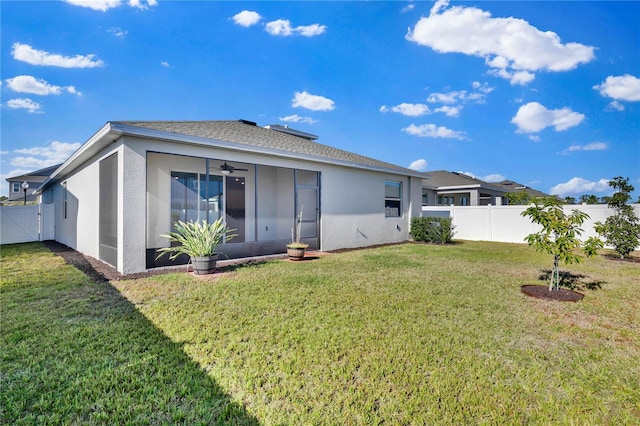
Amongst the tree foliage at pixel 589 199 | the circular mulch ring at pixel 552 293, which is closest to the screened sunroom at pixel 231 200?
the circular mulch ring at pixel 552 293

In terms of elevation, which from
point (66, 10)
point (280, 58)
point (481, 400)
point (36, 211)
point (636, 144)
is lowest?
point (481, 400)

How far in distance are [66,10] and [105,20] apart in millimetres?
956

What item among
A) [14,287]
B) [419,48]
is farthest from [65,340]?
[419,48]

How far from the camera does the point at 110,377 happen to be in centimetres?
262

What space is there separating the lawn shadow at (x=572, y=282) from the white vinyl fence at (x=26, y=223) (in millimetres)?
19997

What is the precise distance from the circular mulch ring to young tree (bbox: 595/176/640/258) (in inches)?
241

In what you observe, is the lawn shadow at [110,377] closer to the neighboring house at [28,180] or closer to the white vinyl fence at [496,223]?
the white vinyl fence at [496,223]

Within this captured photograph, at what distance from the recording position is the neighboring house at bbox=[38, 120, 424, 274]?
650cm

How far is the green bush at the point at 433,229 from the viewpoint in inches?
516

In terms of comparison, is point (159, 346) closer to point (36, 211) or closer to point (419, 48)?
point (419, 48)

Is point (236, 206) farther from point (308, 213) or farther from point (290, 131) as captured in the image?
point (290, 131)

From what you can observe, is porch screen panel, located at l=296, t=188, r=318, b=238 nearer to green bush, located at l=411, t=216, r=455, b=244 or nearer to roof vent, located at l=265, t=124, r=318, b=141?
roof vent, located at l=265, t=124, r=318, b=141

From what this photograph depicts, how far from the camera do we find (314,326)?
146 inches

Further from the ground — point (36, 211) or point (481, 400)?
point (36, 211)
